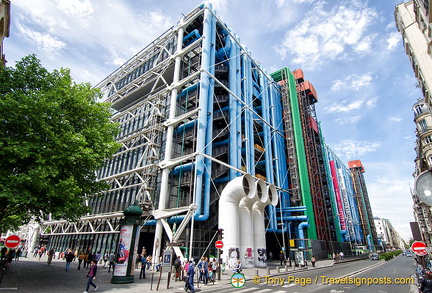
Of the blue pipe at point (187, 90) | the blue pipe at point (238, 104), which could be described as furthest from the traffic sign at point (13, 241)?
the blue pipe at point (187, 90)

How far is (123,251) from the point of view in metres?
14.0

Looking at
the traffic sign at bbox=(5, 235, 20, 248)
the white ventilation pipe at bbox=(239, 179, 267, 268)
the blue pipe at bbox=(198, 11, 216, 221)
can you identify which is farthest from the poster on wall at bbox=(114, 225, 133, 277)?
the white ventilation pipe at bbox=(239, 179, 267, 268)

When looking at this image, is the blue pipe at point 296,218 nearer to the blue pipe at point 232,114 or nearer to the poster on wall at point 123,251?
the blue pipe at point 232,114

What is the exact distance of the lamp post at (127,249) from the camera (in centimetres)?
1385

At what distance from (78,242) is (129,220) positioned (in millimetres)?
31150

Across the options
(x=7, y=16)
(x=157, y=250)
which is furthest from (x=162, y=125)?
(x=7, y=16)

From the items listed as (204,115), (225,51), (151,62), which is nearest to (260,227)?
(204,115)

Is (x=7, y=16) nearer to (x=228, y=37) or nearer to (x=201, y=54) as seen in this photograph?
(x=201, y=54)

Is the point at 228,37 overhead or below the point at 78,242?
overhead

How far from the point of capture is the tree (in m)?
12.0

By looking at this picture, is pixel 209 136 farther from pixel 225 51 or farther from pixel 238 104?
pixel 225 51

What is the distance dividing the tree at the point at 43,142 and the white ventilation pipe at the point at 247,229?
14082 millimetres

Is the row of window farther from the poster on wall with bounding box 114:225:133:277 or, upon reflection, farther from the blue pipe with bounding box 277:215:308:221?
the blue pipe with bounding box 277:215:308:221

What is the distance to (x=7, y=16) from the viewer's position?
654 inches
